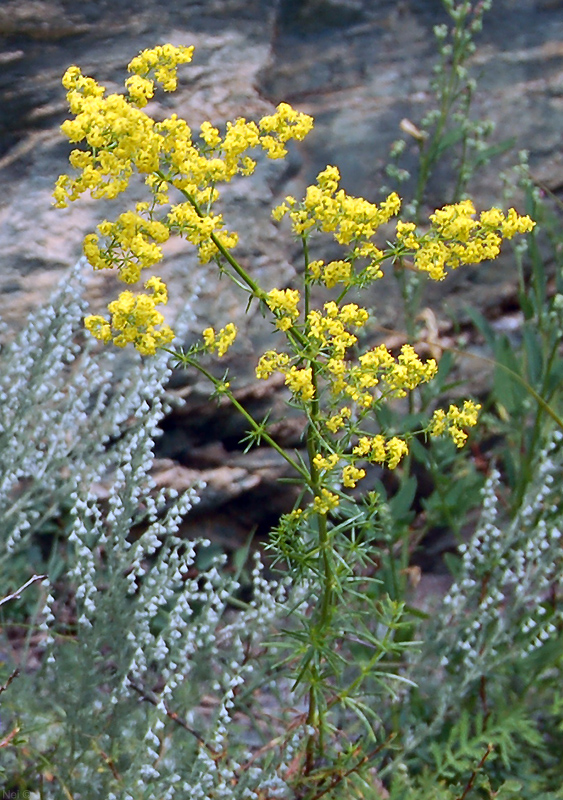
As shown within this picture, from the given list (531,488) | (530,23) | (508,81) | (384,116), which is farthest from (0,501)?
(530,23)

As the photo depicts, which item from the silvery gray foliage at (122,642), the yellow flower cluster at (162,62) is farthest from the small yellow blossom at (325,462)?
the yellow flower cluster at (162,62)

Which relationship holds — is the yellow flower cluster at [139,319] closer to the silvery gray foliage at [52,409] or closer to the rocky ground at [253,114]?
the silvery gray foliage at [52,409]

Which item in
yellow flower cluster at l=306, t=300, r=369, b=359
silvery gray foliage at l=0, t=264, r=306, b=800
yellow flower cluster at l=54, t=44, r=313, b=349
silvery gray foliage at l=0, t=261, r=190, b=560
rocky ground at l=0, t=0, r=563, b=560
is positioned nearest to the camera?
yellow flower cluster at l=54, t=44, r=313, b=349

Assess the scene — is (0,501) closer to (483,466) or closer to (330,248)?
(330,248)

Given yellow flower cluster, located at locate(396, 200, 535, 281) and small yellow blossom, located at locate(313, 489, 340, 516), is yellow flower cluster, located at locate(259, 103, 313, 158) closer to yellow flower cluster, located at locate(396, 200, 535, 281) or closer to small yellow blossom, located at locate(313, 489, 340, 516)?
yellow flower cluster, located at locate(396, 200, 535, 281)

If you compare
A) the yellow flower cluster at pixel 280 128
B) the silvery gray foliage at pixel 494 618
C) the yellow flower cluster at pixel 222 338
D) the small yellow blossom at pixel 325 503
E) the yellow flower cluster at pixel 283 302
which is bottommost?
the silvery gray foliage at pixel 494 618

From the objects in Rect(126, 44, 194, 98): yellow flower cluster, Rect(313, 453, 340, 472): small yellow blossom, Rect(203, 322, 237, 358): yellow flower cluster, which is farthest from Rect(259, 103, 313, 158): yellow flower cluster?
Rect(313, 453, 340, 472): small yellow blossom
